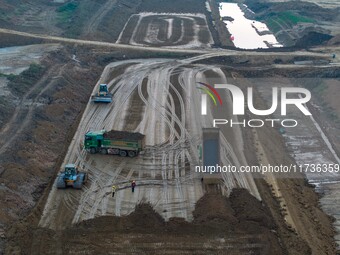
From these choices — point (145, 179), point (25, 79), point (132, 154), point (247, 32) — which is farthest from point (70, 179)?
point (247, 32)

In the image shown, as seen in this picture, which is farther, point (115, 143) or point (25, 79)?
point (25, 79)

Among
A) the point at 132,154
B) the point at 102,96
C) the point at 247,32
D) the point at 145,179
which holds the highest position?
the point at 145,179

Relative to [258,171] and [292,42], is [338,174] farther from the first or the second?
[292,42]

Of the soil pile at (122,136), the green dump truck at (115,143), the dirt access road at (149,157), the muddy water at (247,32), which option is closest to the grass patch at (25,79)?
the dirt access road at (149,157)

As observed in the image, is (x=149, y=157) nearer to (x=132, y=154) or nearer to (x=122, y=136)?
(x=132, y=154)

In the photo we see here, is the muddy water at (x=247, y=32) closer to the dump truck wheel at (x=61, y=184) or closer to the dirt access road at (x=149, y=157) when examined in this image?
the dirt access road at (x=149, y=157)
